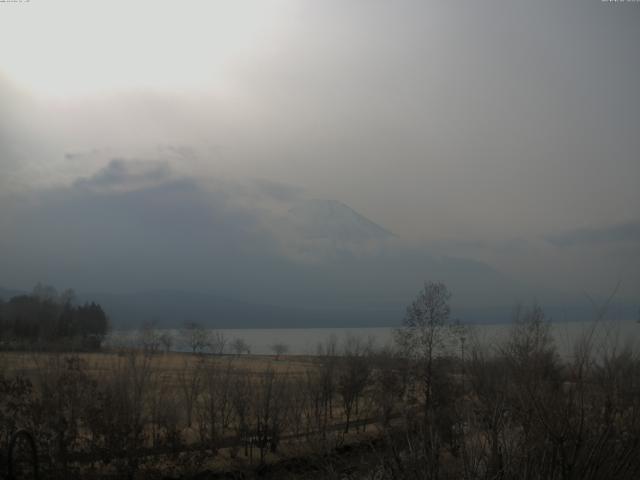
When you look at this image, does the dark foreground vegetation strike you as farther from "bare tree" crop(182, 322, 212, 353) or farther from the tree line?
"bare tree" crop(182, 322, 212, 353)

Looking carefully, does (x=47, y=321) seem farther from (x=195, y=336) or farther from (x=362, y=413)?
(x=195, y=336)

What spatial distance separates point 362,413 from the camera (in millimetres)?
40875

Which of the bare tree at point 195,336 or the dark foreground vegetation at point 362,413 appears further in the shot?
the bare tree at point 195,336

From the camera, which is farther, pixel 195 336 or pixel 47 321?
pixel 195 336

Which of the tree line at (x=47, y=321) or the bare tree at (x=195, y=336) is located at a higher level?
the tree line at (x=47, y=321)

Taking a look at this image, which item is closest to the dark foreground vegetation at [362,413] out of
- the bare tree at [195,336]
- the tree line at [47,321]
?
the tree line at [47,321]

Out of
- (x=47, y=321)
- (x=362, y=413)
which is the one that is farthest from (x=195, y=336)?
(x=362, y=413)

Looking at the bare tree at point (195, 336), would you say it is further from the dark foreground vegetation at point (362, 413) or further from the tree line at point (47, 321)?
the dark foreground vegetation at point (362, 413)

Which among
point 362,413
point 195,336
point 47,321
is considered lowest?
point 362,413

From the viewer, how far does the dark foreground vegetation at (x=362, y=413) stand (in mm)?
7648

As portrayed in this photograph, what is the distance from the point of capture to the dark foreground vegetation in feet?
25.1

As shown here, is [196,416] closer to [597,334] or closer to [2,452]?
[2,452]

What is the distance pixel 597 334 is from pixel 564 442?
75.0 inches

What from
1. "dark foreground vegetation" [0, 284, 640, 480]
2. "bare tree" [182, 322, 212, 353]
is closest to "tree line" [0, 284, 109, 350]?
"dark foreground vegetation" [0, 284, 640, 480]
